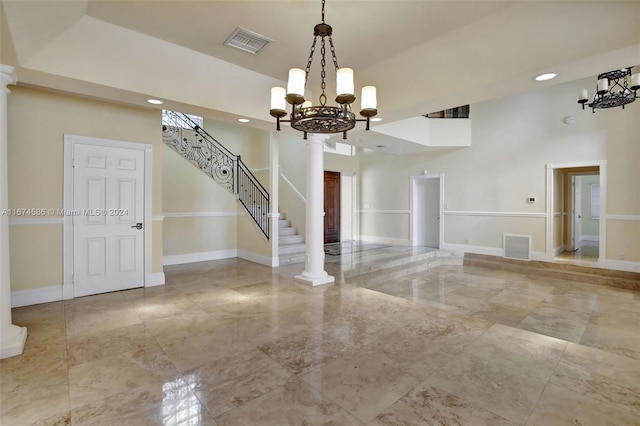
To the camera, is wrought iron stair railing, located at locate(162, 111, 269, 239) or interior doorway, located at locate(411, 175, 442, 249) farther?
interior doorway, located at locate(411, 175, 442, 249)

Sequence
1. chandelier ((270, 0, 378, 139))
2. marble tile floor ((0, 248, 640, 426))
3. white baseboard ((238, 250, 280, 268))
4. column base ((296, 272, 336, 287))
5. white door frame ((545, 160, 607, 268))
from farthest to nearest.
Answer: white baseboard ((238, 250, 280, 268)), white door frame ((545, 160, 607, 268)), column base ((296, 272, 336, 287)), chandelier ((270, 0, 378, 139)), marble tile floor ((0, 248, 640, 426))

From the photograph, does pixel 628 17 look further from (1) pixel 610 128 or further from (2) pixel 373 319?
(1) pixel 610 128

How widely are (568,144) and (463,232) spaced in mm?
2943

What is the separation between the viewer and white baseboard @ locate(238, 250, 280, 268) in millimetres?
6262

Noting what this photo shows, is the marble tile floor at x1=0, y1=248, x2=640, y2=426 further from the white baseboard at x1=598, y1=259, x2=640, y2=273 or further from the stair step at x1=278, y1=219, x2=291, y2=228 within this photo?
the stair step at x1=278, y1=219, x2=291, y2=228

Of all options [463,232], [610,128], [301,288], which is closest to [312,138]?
[301,288]

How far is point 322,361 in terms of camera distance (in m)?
2.50

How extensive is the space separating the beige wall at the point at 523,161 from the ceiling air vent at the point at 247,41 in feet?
20.6

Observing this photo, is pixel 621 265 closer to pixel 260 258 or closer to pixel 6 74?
pixel 260 258

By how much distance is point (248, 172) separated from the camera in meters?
7.82

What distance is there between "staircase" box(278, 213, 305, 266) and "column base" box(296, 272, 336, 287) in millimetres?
1423

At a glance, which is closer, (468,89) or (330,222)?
(468,89)

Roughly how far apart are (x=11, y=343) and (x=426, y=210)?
353 inches

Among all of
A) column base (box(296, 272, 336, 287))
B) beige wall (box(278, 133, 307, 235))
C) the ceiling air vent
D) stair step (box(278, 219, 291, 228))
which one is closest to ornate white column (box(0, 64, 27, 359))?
the ceiling air vent
